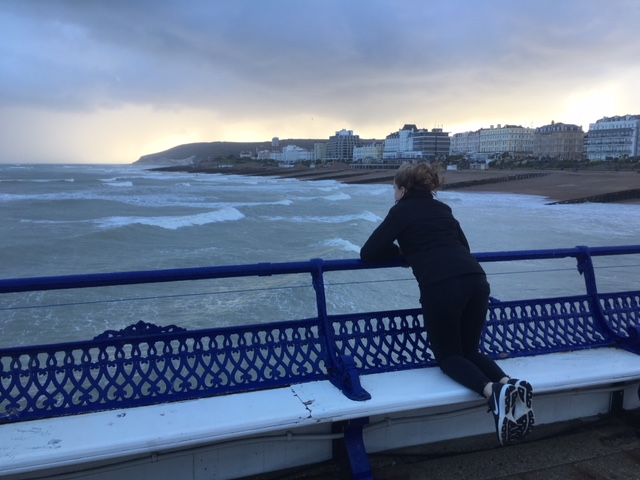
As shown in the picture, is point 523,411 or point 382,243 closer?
point 523,411

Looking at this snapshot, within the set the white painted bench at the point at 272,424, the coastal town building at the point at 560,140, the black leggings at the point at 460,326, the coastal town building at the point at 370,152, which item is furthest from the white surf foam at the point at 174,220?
the coastal town building at the point at 370,152

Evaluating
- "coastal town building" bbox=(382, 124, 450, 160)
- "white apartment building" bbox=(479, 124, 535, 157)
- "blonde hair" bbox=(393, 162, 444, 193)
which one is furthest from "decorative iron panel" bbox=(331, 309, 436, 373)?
"white apartment building" bbox=(479, 124, 535, 157)

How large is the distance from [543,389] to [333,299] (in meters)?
7.23

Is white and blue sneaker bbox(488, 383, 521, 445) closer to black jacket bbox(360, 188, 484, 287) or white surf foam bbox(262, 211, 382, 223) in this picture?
black jacket bbox(360, 188, 484, 287)

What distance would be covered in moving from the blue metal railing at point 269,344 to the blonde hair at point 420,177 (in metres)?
0.47

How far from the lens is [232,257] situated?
1628 cm

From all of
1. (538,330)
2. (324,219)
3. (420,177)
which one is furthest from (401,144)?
(420,177)

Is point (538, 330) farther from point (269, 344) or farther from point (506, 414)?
point (269, 344)

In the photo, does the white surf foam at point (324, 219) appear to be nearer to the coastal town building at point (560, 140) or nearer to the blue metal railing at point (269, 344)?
the blue metal railing at point (269, 344)

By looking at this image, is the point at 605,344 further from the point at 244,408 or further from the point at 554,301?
the point at 244,408

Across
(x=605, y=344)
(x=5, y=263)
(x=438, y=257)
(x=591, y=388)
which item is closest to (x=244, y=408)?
(x=438, y=257)

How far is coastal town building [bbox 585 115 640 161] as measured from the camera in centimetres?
13412

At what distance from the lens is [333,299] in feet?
33.0

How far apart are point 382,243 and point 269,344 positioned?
824mm
